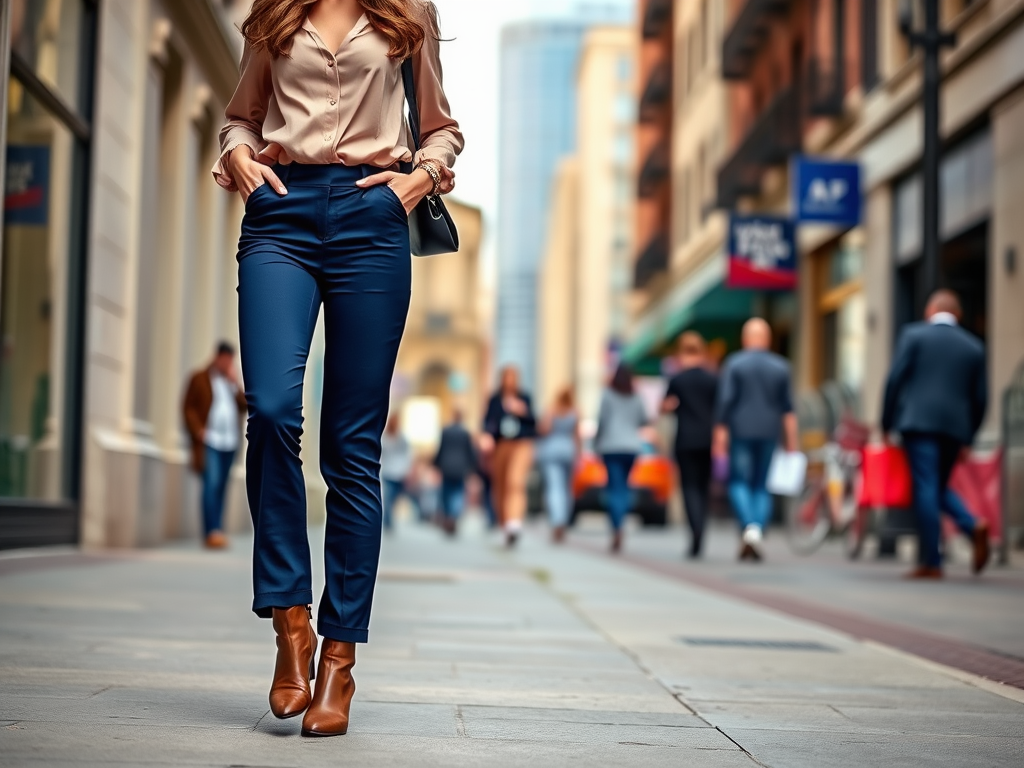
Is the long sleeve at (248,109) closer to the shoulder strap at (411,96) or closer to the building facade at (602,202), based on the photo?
the shoulder strap at (411,96)

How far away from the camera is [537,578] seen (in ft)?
35.3

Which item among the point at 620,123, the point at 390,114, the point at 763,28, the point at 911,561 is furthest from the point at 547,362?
the point at 390,114

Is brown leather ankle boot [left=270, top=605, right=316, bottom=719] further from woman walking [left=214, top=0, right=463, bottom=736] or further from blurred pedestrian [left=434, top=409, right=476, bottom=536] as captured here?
blurred pedestrian [left=434, top=409, right=476, bottom=536]

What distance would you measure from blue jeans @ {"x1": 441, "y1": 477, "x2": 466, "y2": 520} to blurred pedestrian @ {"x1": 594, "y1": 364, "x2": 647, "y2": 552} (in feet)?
16.5

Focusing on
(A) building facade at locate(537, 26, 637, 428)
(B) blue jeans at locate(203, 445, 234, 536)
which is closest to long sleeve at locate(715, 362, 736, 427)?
(B) blue jeans at locate(203, 445, 234, 536)

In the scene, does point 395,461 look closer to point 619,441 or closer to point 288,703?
point 619,441

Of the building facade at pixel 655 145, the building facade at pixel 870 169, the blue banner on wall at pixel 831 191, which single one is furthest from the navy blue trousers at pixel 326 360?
the building facade at pixel 655 145

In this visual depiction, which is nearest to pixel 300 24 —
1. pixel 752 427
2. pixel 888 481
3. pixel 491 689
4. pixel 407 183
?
pixel 407 183

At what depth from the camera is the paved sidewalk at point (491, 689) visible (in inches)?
140

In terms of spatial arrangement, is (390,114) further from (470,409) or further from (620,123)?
(620,123)

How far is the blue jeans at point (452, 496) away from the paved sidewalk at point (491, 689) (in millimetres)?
11849

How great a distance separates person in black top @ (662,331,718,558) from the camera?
13852 mm

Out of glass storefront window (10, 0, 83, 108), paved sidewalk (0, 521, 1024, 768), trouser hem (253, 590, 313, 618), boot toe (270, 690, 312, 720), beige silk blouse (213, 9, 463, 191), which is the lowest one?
paved sidewalk (0, 521, 1024, 768)

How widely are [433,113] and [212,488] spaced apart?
374 inches
